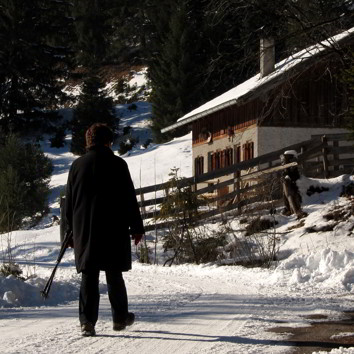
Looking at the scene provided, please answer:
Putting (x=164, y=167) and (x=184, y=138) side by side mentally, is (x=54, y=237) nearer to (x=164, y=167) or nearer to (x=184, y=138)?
(x=164, y=167)

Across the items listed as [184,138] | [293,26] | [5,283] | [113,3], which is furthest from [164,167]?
[113,3]

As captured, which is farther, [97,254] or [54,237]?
[54,237]

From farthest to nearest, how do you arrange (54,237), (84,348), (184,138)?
1. (184,138)
2. (54,237)
3. (84,348)

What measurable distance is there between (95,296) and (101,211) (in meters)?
0.74

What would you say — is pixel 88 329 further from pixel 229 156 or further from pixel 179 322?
pixel 229 156

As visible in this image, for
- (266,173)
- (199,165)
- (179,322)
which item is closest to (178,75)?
(199,165)

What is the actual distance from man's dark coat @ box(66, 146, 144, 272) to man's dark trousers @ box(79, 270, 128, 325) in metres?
0.10

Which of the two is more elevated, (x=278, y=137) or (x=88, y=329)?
(x=278, y=137)

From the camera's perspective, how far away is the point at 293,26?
1424 cm

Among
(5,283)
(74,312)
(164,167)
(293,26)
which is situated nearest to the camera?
(74,312)

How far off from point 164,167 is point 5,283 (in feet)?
101

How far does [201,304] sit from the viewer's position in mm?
8797

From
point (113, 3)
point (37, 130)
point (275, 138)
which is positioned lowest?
point (275, 138)

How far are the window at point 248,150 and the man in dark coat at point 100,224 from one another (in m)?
22.3
